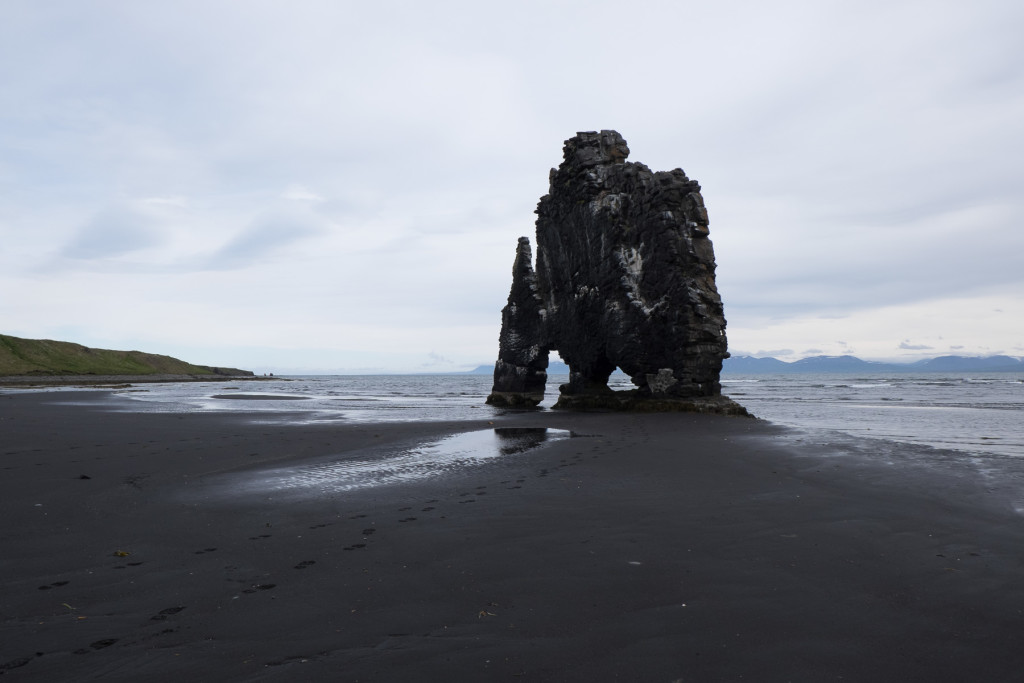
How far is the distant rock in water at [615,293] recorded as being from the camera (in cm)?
2641

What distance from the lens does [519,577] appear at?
5.17 meters

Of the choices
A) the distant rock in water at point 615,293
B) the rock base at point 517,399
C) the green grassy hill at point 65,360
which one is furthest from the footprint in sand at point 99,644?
the green grassy hill at point 65,360

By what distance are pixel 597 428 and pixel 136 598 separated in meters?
16.4

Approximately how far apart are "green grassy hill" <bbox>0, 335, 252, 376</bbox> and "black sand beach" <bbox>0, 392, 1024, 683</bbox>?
85.8m

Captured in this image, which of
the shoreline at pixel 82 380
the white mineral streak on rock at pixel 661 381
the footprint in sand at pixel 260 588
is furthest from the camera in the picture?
the shoreline at pixel 82 380

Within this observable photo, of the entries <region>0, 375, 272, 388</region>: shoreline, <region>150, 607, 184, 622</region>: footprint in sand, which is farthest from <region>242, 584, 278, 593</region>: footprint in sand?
<region>0, 375, 272, 388</region>: shoreline

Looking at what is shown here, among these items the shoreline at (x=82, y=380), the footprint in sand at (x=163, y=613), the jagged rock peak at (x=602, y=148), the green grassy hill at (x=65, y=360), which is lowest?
the footprint in sand at (x=163, y=613)

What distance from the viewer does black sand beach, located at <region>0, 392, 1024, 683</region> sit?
12.1 ft

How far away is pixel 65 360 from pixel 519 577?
107m

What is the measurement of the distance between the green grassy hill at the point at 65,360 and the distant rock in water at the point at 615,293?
7173 centimetres

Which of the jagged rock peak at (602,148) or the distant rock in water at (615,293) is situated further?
the jagged rock peak at (602,148)

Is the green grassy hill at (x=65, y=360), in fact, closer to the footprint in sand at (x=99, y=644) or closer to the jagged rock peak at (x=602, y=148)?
the jagged rock peak at (x=602, y=148)

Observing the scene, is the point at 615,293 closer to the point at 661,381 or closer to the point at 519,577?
the point at 661,381

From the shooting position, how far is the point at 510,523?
702 centimetres
